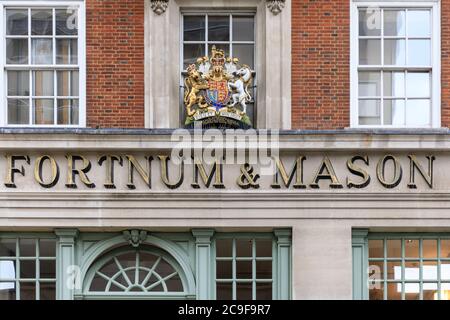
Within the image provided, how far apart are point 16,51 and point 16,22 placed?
496 mm

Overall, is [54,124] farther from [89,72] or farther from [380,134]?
[380,134]

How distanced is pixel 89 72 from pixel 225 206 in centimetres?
322

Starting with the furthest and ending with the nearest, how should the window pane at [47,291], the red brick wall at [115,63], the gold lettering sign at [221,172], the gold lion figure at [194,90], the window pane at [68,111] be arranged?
the window pane at [68,111] < the gold lion figure at [194,90] < the red brick wall at [115,63] < the window pane at [47,291] < the gold lettering sign at [221,172]

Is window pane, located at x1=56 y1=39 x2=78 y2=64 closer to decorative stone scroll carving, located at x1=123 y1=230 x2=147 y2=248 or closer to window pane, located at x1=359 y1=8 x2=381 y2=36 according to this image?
decorative stone scroll carving, located at x1=123 y1=230 x2=147 y2=248

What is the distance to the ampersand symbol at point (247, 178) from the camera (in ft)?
45.9

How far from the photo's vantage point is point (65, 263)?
46.2ft

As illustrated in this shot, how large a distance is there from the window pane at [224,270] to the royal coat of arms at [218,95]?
229cm

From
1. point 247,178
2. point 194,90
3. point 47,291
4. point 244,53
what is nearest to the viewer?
point 247,178

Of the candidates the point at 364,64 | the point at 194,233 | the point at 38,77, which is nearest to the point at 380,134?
the point at 364,64

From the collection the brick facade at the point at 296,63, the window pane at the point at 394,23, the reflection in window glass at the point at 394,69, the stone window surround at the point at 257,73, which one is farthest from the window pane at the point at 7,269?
the window pane at the point at 394,23

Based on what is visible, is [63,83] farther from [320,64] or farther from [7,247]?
[320,64]

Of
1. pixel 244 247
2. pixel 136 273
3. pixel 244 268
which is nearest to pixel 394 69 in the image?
pixel 244 247

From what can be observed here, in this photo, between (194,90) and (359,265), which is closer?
(359,265)

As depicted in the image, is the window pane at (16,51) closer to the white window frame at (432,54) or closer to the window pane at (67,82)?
the window pane at (67,82)
